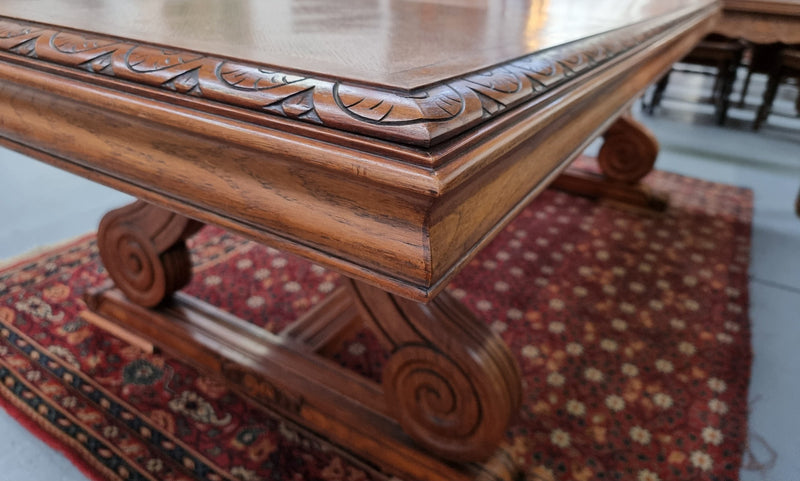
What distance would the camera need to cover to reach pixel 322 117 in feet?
1.40

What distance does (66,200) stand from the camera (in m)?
2.02

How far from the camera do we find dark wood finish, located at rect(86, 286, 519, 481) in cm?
81

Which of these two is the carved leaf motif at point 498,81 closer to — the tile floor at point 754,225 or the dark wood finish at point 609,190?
the tile floor at point 754,225

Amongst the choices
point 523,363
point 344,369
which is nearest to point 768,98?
point 523,363

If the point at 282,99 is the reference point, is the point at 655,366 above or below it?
below

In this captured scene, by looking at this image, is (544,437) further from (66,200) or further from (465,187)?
(66,200)

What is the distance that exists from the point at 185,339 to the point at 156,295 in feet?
0.40

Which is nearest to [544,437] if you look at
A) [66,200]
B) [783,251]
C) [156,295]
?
[156,295]

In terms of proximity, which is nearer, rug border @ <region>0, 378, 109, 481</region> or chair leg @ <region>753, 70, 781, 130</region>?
rug border @ <region>0, 378, 109, 481</region>

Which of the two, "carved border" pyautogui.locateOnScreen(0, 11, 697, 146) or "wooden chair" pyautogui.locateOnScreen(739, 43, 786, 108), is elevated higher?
"carved border" pyautogui.locateOnScreen(0, 11, 697, 146)

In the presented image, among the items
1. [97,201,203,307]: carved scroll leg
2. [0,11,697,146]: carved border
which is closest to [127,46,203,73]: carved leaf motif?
[0,11,697,146]: carved border

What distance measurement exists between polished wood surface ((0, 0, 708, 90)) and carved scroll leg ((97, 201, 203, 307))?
379 millimetres

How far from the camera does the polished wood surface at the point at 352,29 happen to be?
52 cm

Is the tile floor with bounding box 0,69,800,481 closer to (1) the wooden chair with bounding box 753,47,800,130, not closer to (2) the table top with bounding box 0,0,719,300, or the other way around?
(1) the wooden chair with bounding box 753,47,800,130
